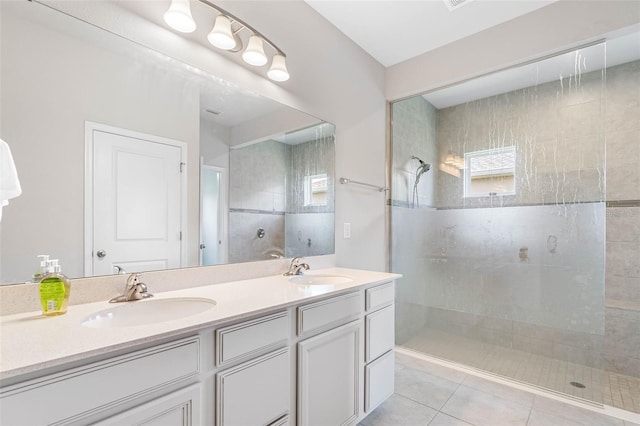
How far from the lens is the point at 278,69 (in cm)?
171

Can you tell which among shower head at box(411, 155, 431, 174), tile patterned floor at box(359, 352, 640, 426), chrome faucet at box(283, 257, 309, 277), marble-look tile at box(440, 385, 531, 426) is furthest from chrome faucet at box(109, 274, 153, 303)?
shower head at box(411, 155, 431, 174)

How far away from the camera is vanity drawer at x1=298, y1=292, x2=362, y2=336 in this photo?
1.26 m

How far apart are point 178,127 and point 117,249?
23.7 inches

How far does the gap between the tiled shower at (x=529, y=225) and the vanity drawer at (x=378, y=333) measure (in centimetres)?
108

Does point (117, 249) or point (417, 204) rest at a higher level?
point (417, 204)

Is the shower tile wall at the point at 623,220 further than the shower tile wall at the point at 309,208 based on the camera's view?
Yes

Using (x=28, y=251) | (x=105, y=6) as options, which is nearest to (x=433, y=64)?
(x=105, y=6)

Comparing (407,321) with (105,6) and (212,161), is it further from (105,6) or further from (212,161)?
(105,6)

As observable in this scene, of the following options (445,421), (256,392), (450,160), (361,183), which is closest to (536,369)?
(445,421)

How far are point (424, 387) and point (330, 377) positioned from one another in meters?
1.12

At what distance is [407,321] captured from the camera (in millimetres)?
2861

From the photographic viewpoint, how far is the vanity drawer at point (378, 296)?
164 cm

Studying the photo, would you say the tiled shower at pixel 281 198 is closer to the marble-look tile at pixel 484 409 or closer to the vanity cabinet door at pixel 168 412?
the vanity cabinet door at pixel 168 412

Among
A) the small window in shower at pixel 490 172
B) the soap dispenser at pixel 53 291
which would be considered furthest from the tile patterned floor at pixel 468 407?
the soap dispenser at pixel 53 291
